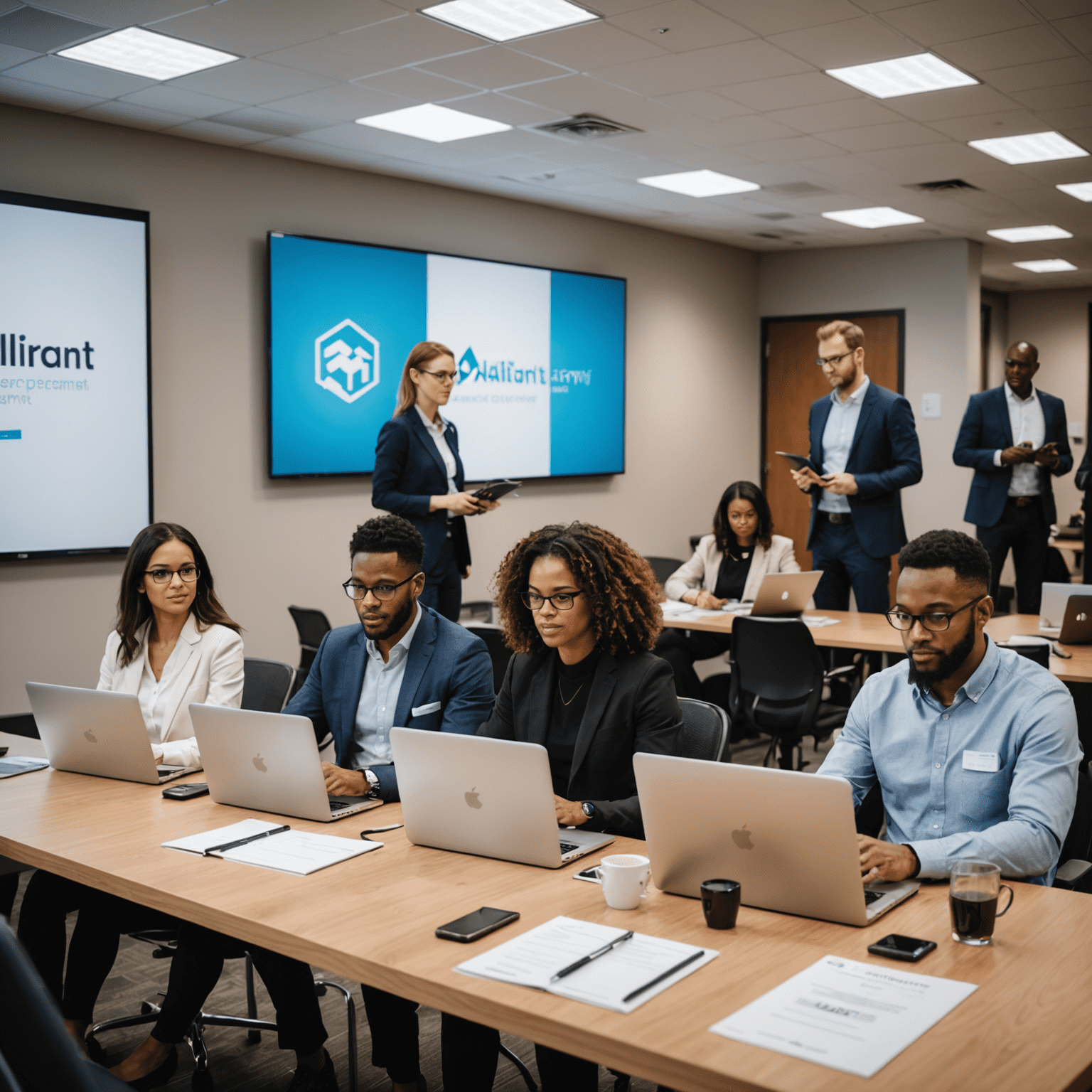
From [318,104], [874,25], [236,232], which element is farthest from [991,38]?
[236,232]

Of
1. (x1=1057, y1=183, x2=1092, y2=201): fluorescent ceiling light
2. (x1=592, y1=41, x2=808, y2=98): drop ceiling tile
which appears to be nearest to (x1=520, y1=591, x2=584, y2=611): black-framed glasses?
(x1=592, y1=41, x2=808, y2=98): drop ceiling tile

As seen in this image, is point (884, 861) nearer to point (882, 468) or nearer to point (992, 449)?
point (882, 468)

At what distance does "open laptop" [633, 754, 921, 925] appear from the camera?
1.74 m

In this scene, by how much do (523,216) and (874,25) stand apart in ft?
11.9

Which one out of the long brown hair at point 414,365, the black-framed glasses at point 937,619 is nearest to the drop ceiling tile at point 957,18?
the long brown hair at point 414,365

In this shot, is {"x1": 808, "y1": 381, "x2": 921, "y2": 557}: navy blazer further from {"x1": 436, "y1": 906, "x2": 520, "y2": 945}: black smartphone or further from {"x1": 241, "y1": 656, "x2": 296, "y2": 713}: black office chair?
{"x1": 436, "y1": 906, "x2": 520, "y2": 945}: black smartphone

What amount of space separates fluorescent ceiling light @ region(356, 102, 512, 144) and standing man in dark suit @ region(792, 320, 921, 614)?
6.50 feet

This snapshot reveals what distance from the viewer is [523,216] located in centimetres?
779

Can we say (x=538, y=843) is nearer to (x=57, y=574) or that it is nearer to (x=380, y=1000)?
(x=380, y=1000)

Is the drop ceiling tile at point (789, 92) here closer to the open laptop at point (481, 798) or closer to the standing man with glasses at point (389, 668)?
the standing man with glasses at point (389, 668)

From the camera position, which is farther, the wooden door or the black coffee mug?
the wooden door

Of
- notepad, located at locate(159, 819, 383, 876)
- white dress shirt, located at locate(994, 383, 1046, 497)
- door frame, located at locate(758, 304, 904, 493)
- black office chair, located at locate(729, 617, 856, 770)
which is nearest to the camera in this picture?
notepad, located at locate(159, 819, 383, 876)

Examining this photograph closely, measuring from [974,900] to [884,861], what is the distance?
230 millimetres

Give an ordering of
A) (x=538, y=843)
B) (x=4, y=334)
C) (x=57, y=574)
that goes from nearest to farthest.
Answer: (x=538, y=843) < (x=4, y=334) < (x=57, y=574)
